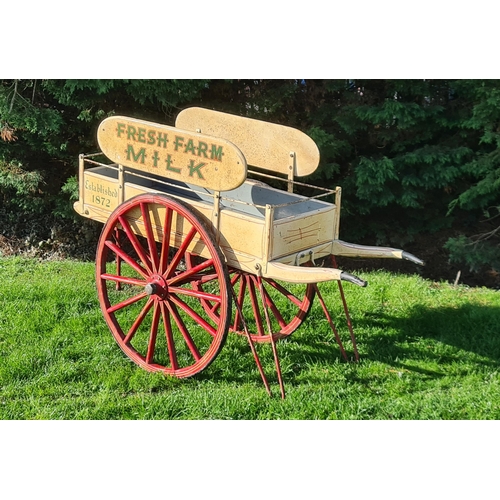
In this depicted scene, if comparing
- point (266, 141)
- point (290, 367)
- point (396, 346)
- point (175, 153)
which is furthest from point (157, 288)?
point (396, 346)

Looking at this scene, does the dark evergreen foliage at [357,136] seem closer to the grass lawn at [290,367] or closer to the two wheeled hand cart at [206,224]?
the grass lawn at [290,367]

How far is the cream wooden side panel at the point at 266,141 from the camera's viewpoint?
497cm

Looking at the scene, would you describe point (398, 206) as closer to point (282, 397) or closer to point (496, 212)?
point (496, 212)

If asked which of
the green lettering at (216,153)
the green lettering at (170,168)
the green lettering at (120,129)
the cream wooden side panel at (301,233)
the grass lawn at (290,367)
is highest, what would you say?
the green lettering at (120,129)

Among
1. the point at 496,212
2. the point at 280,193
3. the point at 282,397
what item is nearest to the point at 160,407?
the point at 282,397

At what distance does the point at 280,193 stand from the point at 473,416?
2.01m

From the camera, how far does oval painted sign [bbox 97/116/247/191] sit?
14.0ft

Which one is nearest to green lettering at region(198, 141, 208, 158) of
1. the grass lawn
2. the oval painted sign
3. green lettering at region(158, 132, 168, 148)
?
the oval painted sign

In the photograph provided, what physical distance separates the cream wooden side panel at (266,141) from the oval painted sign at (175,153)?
0.73m

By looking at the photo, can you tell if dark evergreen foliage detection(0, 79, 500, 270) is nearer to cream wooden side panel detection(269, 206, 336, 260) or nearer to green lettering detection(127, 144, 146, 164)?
green lettering detection(127, 144, 146, 164)

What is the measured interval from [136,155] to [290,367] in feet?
6.12

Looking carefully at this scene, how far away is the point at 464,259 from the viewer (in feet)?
28.5

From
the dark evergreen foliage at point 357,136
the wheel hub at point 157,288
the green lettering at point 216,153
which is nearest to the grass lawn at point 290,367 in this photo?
the wheel hub at point 157,288

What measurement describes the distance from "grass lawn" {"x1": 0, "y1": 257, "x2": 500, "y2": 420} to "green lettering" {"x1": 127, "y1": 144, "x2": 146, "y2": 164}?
150cm
